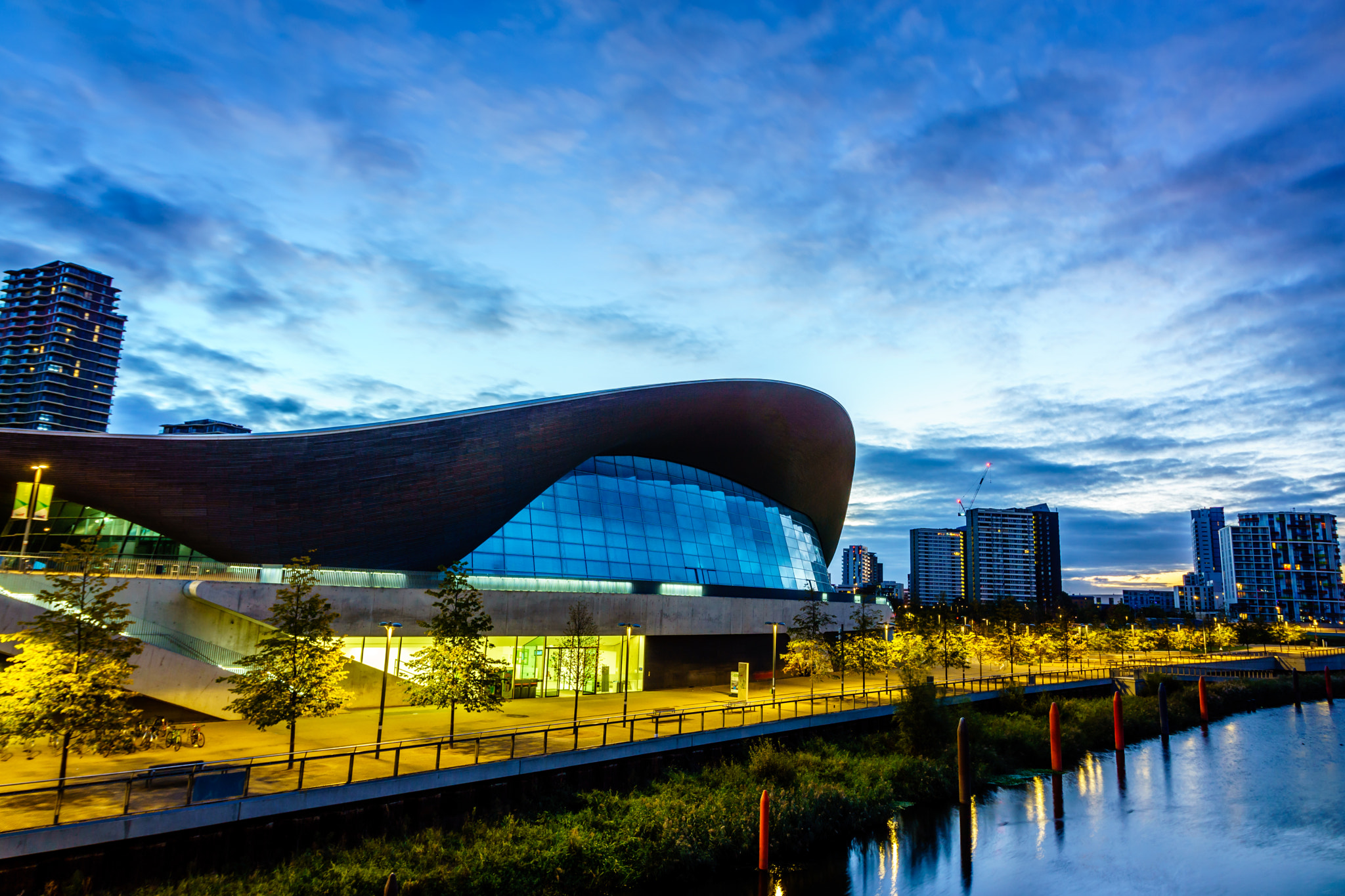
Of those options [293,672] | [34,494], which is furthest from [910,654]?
[34,494]

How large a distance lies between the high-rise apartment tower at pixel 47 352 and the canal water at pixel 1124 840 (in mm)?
216814

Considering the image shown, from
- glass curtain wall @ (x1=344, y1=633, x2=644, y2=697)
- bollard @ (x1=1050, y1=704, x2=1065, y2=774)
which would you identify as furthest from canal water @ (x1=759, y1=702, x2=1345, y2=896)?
glass curtain wall @ (x1=344, y1=633, x2=644, y2=697)

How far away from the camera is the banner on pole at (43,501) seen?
89.2 feet

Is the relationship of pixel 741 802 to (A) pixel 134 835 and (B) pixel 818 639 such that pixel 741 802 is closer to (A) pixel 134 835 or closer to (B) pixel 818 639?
(A) pixel 134 835

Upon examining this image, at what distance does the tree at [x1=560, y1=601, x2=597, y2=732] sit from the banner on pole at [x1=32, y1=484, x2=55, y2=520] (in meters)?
18.1

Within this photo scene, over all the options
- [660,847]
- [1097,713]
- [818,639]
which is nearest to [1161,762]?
[1097,713]

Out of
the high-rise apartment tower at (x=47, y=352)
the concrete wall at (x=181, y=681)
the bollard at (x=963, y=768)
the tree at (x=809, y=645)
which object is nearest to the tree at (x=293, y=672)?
the concrete wall at (x=181, y=681)

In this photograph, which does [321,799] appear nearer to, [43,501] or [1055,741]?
[43,501]

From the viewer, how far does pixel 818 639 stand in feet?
130

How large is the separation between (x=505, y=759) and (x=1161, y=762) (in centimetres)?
3151

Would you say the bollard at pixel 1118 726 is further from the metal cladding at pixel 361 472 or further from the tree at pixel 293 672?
the tree at pixel 293 672

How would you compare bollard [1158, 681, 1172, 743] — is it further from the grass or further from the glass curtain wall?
the glass curtain wall

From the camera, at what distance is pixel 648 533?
4272 centimetres

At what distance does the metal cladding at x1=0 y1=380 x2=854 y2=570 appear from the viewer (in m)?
28.0
